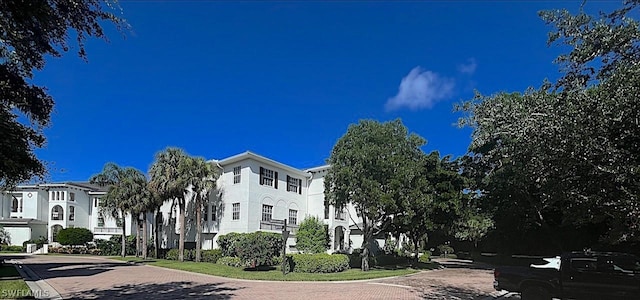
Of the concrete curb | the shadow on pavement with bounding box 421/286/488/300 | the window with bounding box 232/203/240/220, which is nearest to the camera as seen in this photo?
the concrete curb

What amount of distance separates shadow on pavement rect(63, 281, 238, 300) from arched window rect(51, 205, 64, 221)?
4489cm

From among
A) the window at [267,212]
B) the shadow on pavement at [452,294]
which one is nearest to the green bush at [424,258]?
the window at [267,212]

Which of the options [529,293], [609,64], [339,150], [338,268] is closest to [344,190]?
[339,150]

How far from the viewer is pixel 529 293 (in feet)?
37.2

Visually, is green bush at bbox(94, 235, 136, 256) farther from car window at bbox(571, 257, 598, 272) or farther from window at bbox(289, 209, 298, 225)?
car window at bbox(571, 257, 598, 272)

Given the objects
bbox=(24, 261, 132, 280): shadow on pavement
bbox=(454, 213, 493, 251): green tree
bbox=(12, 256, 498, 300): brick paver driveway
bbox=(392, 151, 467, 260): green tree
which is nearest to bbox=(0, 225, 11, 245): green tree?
bbox=(24, 261, 132, 280): shadow on pavement

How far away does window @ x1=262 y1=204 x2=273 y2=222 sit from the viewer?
108 ft

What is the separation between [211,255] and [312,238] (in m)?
8.51

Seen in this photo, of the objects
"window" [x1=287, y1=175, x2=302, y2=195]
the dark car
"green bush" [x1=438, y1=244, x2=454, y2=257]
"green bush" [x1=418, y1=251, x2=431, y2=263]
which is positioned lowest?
"green bush" [x1=438, y1=244, x2=454, y2=257]

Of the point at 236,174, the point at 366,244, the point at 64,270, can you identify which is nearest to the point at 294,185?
the point at 236,174

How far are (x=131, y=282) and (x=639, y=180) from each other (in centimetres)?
1866

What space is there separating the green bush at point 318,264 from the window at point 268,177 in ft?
35.3

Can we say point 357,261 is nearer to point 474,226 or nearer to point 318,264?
point 318,264

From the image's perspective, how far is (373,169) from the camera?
24.5 m
